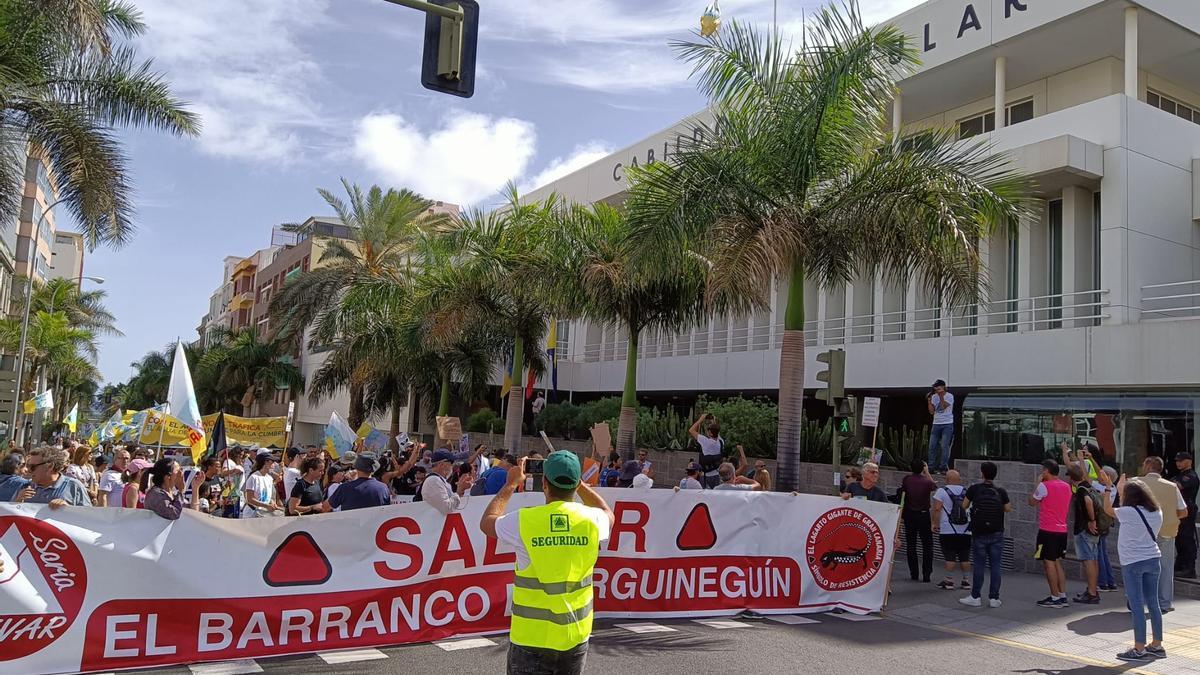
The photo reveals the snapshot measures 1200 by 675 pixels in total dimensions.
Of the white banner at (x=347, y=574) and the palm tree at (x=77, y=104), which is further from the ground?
the palm tree at (x=77, y=104)

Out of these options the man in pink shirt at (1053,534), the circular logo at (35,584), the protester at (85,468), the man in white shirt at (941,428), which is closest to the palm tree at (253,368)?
the protester at (85,468)

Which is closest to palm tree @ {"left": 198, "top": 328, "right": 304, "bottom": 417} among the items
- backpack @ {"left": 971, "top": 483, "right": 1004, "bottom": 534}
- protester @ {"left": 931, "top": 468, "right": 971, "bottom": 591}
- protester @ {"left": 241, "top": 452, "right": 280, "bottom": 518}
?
A: protester @ {"left": 241, "top": 452, "right": 280, "bottom": 518}

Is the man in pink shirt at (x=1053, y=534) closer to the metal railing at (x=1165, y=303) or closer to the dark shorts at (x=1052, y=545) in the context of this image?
the dark shorts at (x=1052, y=545)

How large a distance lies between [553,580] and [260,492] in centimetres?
797

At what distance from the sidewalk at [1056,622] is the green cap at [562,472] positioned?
616 centimetres

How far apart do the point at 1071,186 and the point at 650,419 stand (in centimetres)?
1055

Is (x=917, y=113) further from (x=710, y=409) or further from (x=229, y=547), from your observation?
(x=229, y=547)

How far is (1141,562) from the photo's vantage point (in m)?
8.03

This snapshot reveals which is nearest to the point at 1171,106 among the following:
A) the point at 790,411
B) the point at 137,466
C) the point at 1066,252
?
the point at 1066,252

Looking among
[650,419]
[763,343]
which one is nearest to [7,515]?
[650,419]

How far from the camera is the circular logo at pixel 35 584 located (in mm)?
6316

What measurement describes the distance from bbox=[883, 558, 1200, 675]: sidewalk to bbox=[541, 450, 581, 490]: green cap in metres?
6.16

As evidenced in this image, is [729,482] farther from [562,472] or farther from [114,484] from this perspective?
[114,484]

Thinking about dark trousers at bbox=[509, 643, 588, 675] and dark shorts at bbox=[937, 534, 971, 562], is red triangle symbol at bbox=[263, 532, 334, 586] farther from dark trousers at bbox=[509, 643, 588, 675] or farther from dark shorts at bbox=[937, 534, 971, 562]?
dark shorts at bbox=[937, 534, 971, 562]
